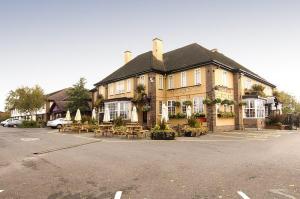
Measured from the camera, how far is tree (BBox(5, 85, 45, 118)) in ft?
146

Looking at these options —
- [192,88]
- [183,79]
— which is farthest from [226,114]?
[183,79]

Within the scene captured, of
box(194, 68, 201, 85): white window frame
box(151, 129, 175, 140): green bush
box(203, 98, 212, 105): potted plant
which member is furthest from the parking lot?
box(194, 68, 201, 85): white window frame

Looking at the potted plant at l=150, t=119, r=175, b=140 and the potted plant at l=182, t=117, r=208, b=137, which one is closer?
the potted plant at l=150, t=119, r=175, b=140

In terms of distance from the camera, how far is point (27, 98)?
44.2 meters

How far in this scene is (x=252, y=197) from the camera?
5.11 meters

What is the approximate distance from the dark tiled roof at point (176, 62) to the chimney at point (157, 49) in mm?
649

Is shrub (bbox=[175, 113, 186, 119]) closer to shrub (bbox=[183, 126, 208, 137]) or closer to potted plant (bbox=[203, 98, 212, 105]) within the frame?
potted plant (bbox=[203, 98, 212, 105])

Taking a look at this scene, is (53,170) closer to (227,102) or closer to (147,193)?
(147,193)

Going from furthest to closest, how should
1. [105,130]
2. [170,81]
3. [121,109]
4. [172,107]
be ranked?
[121,109] → [170,81] → [172,107] → [105,130]

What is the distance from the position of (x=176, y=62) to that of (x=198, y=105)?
6.69 m

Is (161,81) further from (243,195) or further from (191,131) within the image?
(243,195)

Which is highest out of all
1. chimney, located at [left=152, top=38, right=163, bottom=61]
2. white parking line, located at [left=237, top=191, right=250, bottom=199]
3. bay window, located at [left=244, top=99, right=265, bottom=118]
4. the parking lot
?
chimney, located at [left=152, top=38, right=163, bottom=61]

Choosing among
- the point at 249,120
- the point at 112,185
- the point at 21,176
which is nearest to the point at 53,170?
the point at 21,176

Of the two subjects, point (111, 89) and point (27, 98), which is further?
point (27, 98)
